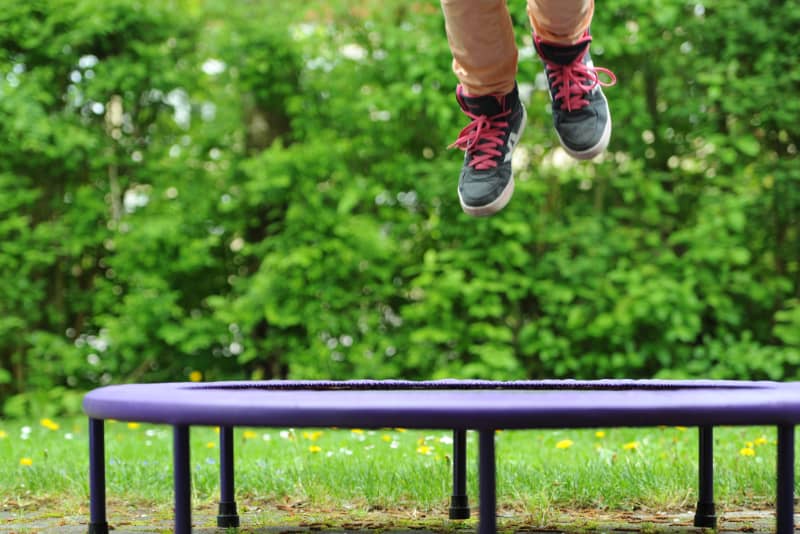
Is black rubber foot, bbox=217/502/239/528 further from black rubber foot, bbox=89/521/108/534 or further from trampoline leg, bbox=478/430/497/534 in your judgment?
trampoline leg, bbox=478/430/497/534

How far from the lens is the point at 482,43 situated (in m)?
2.10

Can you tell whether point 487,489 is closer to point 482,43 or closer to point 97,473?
point 97,473

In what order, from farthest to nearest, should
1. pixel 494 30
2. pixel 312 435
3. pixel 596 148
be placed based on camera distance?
1. pixel 312 435
2. pixel 596 148
3. pixel 494 30

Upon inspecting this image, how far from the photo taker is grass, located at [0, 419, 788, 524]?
258 cm

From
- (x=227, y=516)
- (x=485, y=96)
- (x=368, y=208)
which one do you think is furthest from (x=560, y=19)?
(x=368, y=208)

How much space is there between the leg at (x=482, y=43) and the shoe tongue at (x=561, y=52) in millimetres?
76

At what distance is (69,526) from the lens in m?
2.32

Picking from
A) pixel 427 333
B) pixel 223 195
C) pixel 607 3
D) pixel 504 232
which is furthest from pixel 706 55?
pixel 223 195

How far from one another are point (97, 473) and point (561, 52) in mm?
1209

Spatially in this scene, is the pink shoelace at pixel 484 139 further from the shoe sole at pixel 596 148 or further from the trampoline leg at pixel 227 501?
the trampoline leg at pixel 227 501

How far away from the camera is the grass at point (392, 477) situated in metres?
2.58

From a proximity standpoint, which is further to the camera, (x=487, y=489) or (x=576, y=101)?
(x=576, y=101)

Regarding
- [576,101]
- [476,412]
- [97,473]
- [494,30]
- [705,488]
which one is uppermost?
[494,30]

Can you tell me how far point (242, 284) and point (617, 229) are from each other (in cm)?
156
